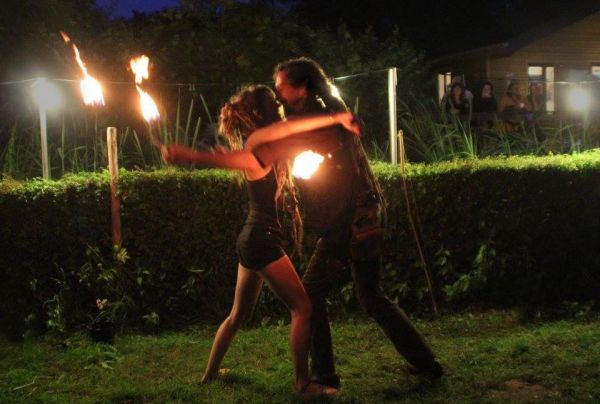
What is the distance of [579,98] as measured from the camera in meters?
11.6

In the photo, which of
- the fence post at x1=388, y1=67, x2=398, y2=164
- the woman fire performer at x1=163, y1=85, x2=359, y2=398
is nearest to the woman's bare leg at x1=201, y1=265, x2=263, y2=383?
the woman fire performer at x1=163, y1=85, x2=359, y2=398

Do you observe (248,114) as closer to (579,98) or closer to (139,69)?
(139,69)

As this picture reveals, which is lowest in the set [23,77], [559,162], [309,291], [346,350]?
[346,350]

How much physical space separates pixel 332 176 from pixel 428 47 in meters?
23.2

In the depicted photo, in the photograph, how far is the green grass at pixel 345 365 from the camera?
452 centimetres

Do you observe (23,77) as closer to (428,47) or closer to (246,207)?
(246,207)

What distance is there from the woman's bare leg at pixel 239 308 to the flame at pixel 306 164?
676mm

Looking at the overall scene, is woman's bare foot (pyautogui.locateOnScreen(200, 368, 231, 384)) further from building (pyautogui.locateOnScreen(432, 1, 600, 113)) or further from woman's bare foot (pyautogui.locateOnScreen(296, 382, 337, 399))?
building (pyautogui.locateOnScreen(432, 1, 600, 113))

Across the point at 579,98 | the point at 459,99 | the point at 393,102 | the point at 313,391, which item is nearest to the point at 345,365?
the point at 313,391

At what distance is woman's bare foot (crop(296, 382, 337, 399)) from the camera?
4.36m

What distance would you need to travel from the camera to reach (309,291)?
14.4 ft

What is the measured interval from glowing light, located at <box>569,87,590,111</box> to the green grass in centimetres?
558

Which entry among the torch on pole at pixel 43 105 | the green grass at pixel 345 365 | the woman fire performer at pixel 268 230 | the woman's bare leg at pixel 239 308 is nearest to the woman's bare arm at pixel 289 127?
the woman fire performer at pixel 268 230

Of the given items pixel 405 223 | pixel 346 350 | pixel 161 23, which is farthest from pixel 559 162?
pixel 161 23
